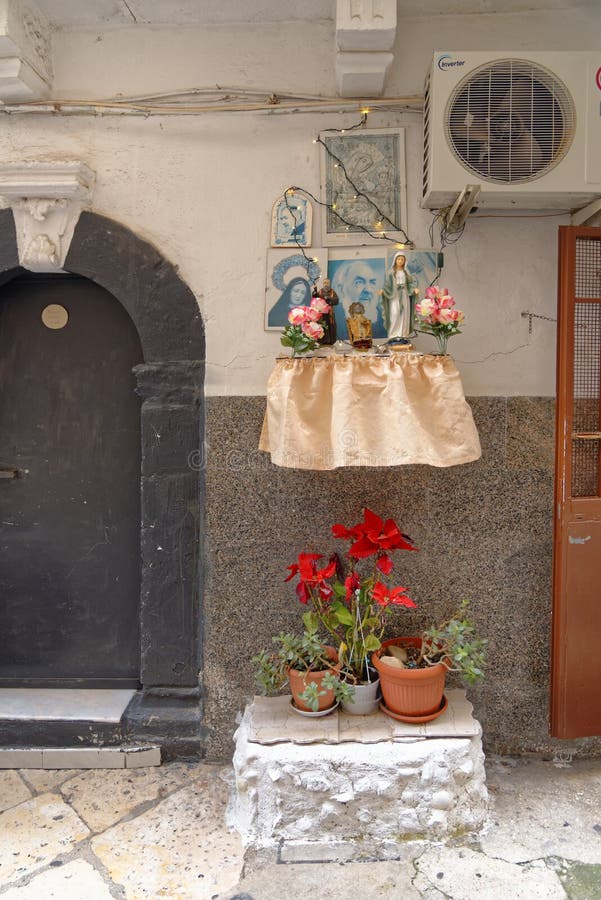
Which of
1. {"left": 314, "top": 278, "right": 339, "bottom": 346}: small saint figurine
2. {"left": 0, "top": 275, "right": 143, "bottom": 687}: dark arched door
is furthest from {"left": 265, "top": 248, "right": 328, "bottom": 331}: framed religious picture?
{"left": 0, "top": 275, "right": 143, "bottom": 687}: dark arched door

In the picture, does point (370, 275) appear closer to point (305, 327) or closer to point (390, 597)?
point (305, 327)

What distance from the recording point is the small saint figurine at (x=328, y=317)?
271 cm

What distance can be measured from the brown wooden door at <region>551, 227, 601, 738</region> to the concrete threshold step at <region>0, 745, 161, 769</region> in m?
1.99

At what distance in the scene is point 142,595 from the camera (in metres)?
3.03

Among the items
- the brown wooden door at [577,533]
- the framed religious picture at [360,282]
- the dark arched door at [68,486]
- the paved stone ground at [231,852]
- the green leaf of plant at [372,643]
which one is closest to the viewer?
the paved stone ground at [231,852]

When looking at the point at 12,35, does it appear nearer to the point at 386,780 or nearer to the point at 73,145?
the point at 73,145

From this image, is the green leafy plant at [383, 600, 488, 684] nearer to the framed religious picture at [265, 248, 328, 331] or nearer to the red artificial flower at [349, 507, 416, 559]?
the red artificial flower at [349, 507, 416, 559]

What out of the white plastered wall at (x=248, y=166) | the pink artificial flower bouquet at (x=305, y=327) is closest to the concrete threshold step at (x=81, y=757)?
the white plastered wall at (x=248, y=166)

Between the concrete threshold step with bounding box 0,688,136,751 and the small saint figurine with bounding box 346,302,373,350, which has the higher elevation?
the small saint figurine with bounding box 346,302,373,350

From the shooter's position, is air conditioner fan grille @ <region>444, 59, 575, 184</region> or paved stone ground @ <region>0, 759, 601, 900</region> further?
air conditioner fan grille @ <region>444, 59, 575, 184</region>

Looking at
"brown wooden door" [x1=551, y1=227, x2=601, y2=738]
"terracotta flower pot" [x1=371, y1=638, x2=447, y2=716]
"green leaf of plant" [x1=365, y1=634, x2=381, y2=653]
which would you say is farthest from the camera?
"brown wooden door" [x1=551, y1=227, x2=601, y2=738]

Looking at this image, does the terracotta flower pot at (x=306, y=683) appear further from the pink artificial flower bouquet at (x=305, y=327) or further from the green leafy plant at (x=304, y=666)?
the pink artificial flower bouquet at (x=305, y=327)

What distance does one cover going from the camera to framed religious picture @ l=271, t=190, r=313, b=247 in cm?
296

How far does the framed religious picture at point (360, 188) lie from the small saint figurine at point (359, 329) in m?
0.47
